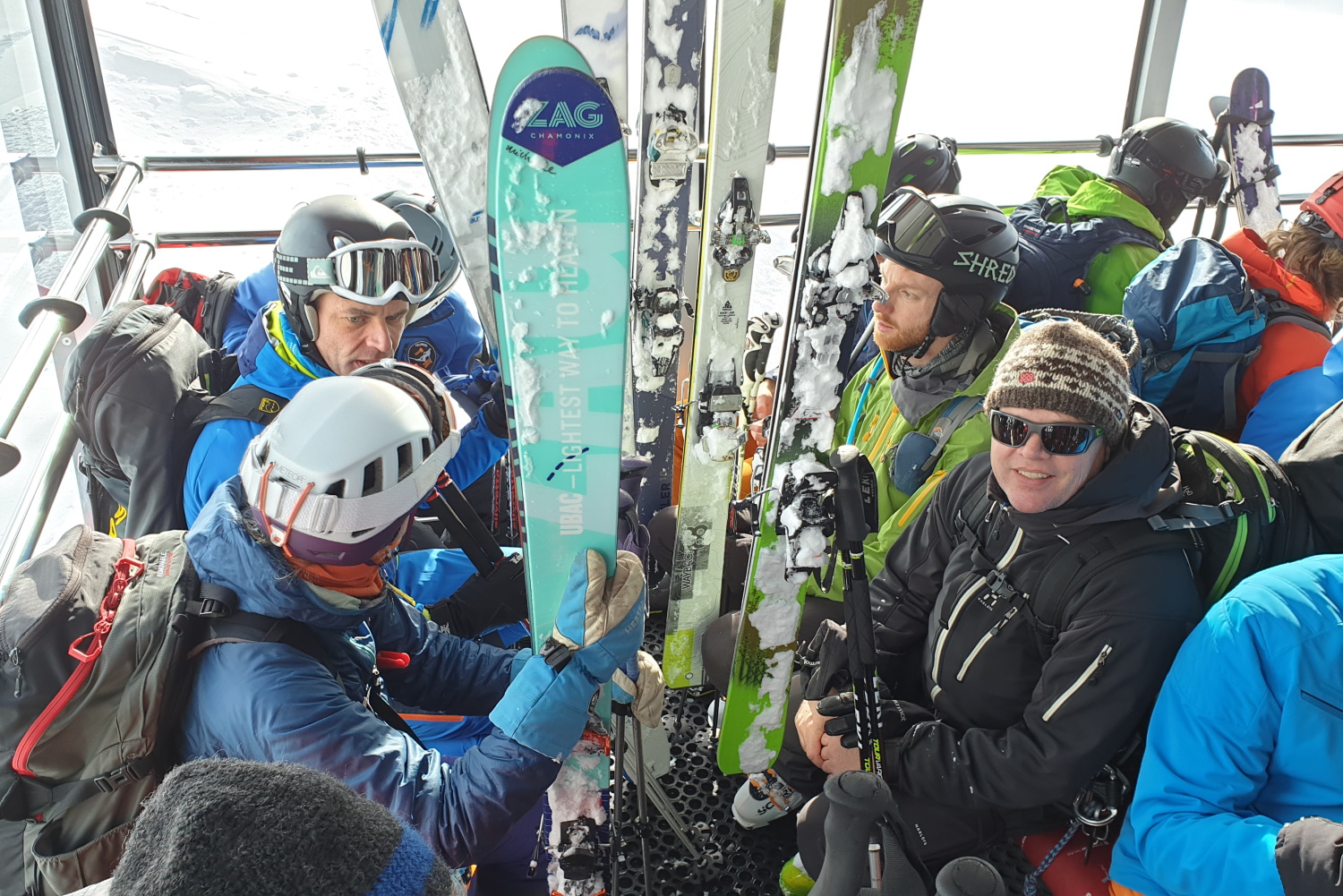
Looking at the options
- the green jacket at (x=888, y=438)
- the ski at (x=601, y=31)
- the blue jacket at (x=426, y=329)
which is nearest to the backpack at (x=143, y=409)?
the blue jacket at (x=426, y=329)

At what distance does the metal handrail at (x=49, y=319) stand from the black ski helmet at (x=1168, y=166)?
348 centimetres

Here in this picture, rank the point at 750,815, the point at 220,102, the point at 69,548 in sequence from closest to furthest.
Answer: the point at 69,548 < the point at 750,815 < the point at 220,102

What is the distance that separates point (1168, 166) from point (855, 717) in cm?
253

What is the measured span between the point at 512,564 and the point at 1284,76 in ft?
25.0

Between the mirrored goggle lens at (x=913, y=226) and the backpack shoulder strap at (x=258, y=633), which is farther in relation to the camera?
the mirrored goggle lens at (x=913, y=226)

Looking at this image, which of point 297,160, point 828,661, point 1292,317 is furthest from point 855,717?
point 297,160

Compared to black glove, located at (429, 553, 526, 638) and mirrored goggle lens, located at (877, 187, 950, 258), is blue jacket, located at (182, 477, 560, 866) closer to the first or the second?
black glove, located at (429, 553, 526, 638)

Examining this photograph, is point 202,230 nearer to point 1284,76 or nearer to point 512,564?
point 512,564

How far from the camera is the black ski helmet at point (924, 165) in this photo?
11.3 feet

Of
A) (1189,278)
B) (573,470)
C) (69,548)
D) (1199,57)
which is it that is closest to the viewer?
(69,548)

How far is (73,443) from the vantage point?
78.8 inches

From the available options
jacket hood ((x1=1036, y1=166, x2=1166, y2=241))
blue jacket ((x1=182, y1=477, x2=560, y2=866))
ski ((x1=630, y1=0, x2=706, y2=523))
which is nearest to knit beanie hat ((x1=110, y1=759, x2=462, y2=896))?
blue jacket ((x1=182, y1=477, x2=560, y2=866))

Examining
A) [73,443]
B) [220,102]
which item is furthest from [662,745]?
[220,102]

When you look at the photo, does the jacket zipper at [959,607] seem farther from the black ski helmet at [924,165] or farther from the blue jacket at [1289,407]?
the black ski helmet at [924,165]
